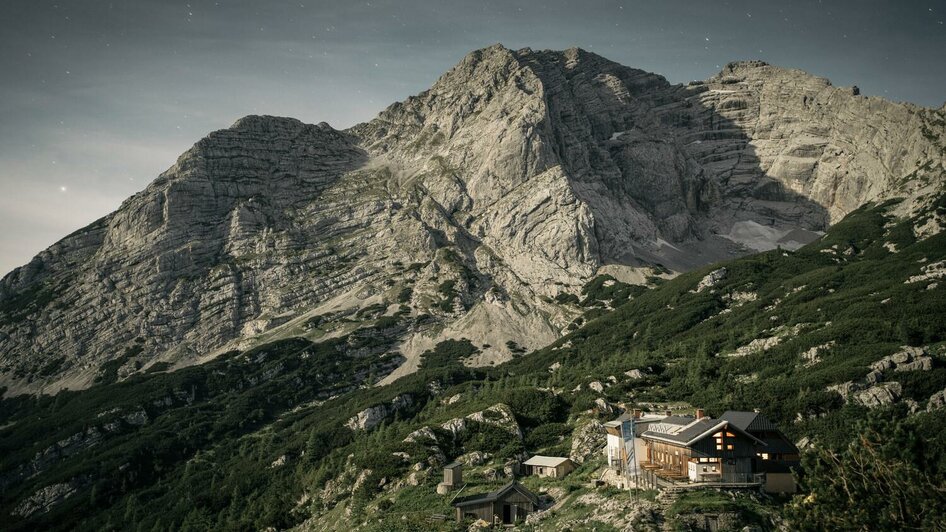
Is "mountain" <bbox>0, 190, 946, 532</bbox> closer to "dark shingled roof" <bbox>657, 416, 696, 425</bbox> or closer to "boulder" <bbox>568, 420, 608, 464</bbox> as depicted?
"boulder" <bbox>568, 420, 608, 464</bbox>

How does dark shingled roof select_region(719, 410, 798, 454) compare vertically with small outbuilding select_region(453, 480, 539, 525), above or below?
above

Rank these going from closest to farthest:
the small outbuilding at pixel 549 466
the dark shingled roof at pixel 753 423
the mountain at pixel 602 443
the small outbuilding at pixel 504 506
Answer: the mountain at pixel 602 443 < the dark shingled roof at pixel 753 423 < the small outbuilding at pixel 504 506 < the small outbuilding at pixel 549 466

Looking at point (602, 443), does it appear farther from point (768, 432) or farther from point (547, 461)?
point (768, 432)

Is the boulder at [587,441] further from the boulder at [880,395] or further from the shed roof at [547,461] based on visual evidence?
the boulder at [880,395]

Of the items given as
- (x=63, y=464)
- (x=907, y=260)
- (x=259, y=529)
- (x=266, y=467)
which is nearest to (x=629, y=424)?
(x=259, y=529)

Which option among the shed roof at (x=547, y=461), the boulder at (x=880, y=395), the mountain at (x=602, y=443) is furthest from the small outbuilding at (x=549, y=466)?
the boulder at (x=880, y=395)

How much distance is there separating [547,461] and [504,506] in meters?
22.5

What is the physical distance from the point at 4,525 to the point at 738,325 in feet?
559

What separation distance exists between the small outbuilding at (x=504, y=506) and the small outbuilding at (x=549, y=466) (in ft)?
48.9

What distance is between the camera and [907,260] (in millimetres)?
188250

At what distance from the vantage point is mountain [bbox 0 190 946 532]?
4116 cm

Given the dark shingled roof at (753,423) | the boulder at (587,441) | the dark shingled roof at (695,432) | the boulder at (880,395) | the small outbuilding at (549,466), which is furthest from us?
the boulder at (880,395)

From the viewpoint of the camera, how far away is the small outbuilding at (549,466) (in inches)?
3578

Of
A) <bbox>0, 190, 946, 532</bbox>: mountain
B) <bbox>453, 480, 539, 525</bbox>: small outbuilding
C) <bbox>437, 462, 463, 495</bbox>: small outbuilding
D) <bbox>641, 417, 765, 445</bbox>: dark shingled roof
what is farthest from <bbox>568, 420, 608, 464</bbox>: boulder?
<bbox>641, 417, 765, 445</bbox>: dark shingled roof
